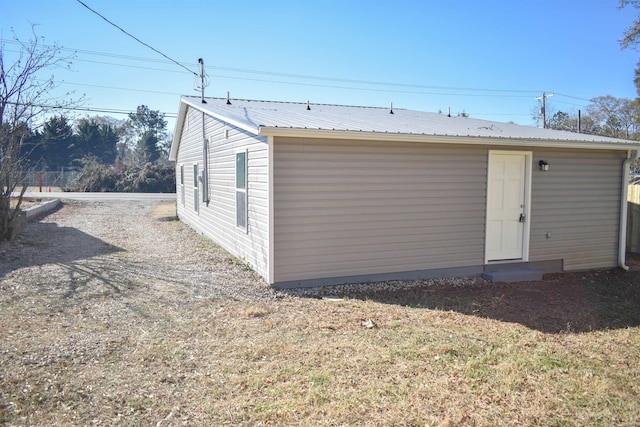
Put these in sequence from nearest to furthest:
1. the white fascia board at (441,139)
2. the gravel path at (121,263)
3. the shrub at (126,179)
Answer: the white fascia board at (441,139) < the gravel path at (121,263) < the shrub at (126,179)

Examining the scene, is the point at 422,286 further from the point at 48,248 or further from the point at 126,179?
the point at 126,179

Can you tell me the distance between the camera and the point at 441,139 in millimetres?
7066

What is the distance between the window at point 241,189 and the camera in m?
7.77

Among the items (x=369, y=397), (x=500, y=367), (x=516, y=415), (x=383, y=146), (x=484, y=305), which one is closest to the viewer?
(x=516, y=415)

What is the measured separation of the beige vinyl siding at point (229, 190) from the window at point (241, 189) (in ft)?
0.49

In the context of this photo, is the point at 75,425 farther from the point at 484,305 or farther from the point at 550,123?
the point at 550,123

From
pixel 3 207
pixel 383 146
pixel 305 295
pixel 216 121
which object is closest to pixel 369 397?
pixel 305 295

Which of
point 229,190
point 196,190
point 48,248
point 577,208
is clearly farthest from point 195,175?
point 577,208

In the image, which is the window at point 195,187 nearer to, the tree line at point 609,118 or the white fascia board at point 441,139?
the white fascia board at point 441,139

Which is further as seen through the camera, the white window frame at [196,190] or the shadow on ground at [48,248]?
the white window frame at [196,190]

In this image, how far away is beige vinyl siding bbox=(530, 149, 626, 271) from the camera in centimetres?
827

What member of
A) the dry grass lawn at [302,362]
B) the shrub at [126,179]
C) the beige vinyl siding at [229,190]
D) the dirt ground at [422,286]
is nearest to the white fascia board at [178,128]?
the beige vinyl siding at [229,190]

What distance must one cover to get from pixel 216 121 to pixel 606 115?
3538 centimetres

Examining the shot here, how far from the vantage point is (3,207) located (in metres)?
9.43
